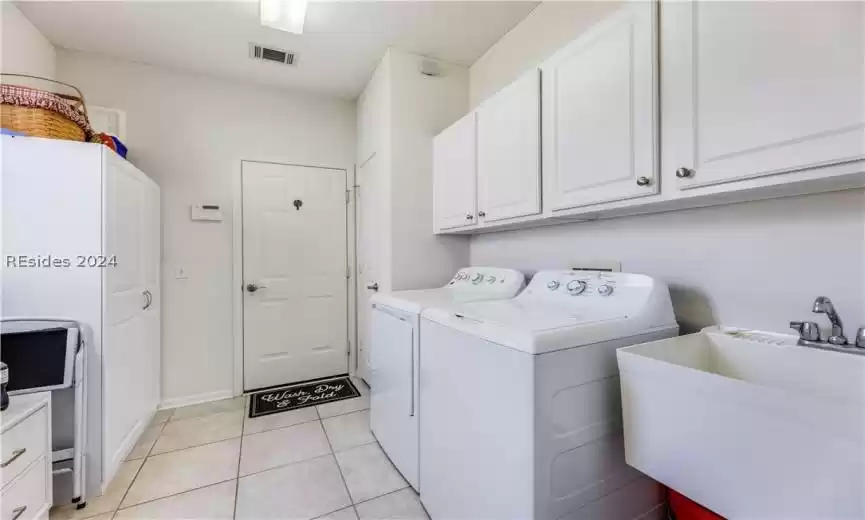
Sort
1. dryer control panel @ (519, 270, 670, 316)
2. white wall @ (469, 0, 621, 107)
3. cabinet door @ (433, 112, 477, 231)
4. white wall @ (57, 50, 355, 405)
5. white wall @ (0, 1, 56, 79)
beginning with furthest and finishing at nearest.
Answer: white wall @ (57, 50, 355, 405)
cabinet door @ (433, 112, 477, 231)
white wall @ (0, 1, 56, 79)
white wall @ (469, 0, 621, 107)
dryer control panel @ (519, 270, 670, 316)

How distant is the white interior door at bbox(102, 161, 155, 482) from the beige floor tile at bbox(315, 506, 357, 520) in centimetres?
115

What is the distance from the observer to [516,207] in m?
1.86

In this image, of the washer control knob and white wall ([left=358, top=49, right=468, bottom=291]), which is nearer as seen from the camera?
the washer control knob

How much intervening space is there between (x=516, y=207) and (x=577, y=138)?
1.52ft

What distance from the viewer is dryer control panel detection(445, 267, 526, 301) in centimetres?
205

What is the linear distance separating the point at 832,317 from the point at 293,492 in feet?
7.32

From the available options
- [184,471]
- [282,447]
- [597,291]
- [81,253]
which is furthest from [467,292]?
[81,253]

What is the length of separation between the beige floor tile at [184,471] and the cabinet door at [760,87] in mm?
2575

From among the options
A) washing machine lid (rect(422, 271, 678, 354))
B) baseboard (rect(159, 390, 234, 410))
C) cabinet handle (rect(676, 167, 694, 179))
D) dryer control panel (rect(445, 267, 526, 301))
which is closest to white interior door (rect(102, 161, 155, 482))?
baseboard (rect(159, 390, 234, 410))

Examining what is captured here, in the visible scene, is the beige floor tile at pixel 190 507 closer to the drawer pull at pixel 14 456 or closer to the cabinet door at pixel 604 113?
the drawer pull at pixel 14 456

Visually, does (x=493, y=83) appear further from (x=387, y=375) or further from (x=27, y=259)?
(x=27, y=259)

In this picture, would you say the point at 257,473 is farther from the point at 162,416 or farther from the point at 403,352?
the point at 162,416

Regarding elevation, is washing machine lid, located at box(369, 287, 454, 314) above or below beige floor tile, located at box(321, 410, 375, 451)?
above

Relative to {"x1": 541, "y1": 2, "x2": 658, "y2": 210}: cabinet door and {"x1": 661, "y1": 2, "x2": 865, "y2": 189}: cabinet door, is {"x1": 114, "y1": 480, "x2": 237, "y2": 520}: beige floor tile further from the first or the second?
{"x1": 661, "y1": 2, "x2": 865, "y2": 189}: cabinet door
